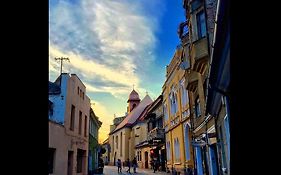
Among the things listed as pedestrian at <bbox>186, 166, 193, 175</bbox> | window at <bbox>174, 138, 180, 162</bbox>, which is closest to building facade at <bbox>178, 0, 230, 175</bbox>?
pedestrian at <bbox>186, 166, 193, 175</bbox>

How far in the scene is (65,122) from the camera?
14.9 metres

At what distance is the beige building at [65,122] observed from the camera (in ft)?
43.9

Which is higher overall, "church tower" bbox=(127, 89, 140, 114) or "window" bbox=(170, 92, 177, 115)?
"church tower" bbox=(127, 89, 140, 114)

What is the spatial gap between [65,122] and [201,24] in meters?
8.48

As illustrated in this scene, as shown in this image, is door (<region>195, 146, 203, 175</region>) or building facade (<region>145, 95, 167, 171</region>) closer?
door (<region>195, 146, 203, 175</region>)

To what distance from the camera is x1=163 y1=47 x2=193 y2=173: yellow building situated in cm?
2011

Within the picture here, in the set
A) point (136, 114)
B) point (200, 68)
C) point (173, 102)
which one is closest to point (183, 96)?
point (173, 102)

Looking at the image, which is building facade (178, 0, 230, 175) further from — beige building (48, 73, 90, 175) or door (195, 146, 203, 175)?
beige building (48, 73, 90, 175)

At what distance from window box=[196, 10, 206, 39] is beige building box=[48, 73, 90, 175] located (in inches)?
296

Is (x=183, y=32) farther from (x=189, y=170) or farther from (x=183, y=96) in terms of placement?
(x=189, y=170)

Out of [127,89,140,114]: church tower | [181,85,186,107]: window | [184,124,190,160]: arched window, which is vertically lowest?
[184,124,190,160]: arched window

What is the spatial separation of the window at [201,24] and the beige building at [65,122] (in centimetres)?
751

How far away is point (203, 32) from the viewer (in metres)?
12.5
